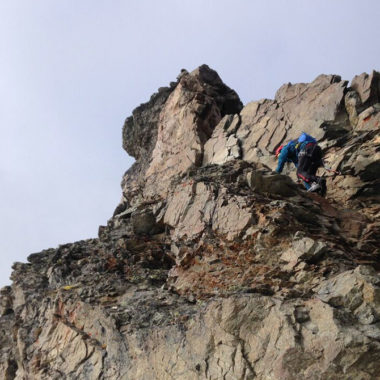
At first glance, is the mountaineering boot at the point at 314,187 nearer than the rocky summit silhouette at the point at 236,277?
No

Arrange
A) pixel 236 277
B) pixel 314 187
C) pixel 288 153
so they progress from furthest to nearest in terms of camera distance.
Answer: pixel 288 153 → pixel 314 187 → pixel 236 277

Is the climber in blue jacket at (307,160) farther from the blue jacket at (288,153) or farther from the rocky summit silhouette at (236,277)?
the rocky summit silhouette at (236,277)

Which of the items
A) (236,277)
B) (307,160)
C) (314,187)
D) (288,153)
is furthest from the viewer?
(288,153)

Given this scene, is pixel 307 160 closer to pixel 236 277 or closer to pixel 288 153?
pixel 288 153

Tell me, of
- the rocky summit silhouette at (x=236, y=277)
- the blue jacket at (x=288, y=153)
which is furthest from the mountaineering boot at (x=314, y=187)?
the blue jacket at (x=288, y=153)

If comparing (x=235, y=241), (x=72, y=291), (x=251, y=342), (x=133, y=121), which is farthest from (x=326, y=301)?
(x=133, y=121)

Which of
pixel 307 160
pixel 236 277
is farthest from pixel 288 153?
pixel 236 277

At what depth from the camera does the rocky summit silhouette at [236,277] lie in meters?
7.88

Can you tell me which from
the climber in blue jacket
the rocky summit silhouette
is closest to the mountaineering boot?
the climber in blue jacket

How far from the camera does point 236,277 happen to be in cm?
1060

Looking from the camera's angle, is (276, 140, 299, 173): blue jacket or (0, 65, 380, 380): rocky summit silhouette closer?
(0, 65, 380, 380): rocky summit silhouette

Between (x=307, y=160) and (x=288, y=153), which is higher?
(x=288, y=153)

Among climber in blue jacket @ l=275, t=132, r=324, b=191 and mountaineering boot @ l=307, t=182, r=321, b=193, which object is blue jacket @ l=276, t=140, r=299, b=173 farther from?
mountaineering boot @ l=307, t=182, r=321, b=193

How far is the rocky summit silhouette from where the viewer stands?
25.8 feet
